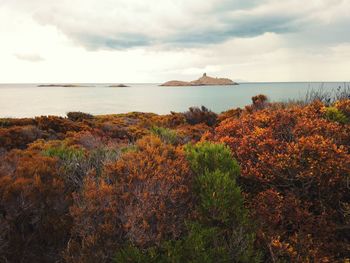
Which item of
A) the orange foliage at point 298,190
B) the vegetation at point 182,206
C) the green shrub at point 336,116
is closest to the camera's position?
the vegetation at point 182,206

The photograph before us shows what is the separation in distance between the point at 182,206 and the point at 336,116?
553 cm

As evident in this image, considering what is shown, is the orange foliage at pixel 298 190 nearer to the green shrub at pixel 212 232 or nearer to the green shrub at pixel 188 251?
the green shrub at pixel 212 232

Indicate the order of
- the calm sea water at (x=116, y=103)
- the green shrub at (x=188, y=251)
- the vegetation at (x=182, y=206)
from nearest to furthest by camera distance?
the green shrub at (x=188, y=251) < the vegetation at (x=182, y=206) < the calm sea water at (x=116, y=103)

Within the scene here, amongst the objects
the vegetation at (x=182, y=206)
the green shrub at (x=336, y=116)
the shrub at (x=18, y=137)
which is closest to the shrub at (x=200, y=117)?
the shrub at (x=18, y=137)

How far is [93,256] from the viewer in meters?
3.66

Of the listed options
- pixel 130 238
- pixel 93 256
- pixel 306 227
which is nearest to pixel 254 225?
pixel 306 227

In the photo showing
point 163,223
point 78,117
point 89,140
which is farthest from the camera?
point 78,117

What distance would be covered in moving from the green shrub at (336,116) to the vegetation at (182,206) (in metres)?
2.01

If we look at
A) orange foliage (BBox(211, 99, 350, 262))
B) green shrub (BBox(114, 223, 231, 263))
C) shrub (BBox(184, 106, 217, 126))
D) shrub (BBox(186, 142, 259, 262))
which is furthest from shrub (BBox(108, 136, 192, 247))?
shrub (BBox(184, 106, 217, 126))

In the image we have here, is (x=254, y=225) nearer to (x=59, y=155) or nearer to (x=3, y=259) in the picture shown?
(x=3, y=259)

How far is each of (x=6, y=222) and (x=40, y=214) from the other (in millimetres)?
465

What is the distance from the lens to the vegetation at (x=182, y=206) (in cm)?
385

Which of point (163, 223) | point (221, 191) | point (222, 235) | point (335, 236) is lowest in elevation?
point (335, 236)

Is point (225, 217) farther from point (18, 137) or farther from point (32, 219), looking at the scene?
point (18, 137)
